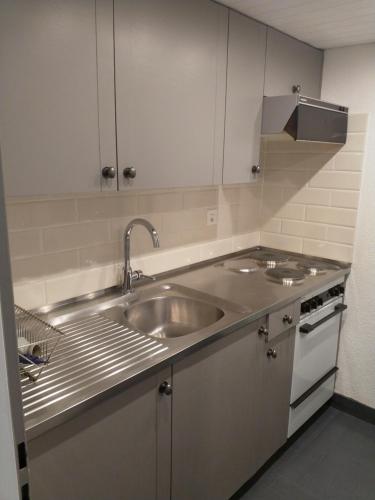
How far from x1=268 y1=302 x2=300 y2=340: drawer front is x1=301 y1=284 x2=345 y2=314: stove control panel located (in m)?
0.08

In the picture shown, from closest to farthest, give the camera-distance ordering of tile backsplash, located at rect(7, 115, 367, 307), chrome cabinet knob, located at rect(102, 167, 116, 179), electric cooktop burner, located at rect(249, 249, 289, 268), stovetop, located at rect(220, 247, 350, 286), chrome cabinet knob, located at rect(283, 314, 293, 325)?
chrome cabinet knob, located at rect(102, 167, 116, 179) → tile backsplash, located at rect(7, 115, 367, 307) → chrome cabinet knob, located at rect(283, 314, 293, 325) → stovetop, located at rect(220, 247, 350, 286) → electric cooktop burner, located at rect(249, 249, 289, 268)

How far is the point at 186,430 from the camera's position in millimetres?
1395

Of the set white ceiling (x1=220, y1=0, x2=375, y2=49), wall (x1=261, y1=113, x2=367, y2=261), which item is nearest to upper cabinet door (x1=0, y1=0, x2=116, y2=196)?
white ceiling (x1=220, y1=0, x2=375, y2=49)

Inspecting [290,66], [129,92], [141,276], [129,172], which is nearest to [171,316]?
[141,276]

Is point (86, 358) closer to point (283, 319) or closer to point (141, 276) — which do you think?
point (141, 276)

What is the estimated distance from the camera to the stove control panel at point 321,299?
1910mm

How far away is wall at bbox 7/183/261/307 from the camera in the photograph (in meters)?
1.45

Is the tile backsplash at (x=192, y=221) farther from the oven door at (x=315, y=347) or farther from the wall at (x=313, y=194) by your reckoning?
the oven door at (x=315, y=347)

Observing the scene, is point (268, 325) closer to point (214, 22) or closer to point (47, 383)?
point (47, 383)

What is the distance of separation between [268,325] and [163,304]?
1.53 feet

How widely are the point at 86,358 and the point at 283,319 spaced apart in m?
0.91

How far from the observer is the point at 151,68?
133 centimetres

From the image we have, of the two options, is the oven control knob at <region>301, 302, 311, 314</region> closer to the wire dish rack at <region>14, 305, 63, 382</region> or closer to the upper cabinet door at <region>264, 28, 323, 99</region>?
the upper cabinet door at <region>264, 28, 323, 99</region>

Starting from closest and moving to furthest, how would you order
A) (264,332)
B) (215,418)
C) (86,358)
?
(86,358), (215,418), (264,332)
